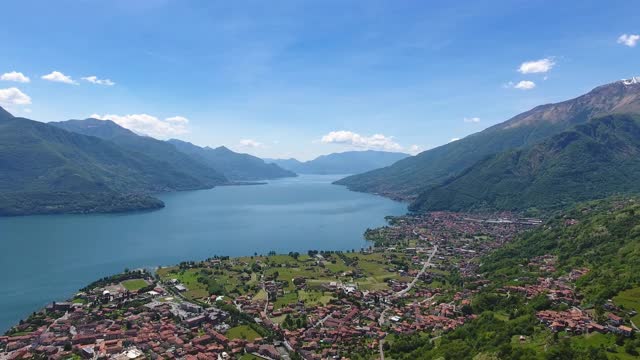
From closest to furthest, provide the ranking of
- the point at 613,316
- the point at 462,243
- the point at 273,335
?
the point at 613,316 < the point at 273,335 < the point at 462,243

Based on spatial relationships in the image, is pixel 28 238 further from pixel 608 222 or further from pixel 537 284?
pixel 608 222

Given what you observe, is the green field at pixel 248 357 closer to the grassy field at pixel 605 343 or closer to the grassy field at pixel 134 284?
the grassy field at pixel 605 343

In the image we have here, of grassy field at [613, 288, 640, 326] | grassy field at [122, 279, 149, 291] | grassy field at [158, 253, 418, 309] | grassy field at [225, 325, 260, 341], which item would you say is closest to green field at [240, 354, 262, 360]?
grassy field at [225, 325, 260, 341]

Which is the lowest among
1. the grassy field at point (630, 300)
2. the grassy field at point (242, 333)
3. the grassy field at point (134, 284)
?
the grassy field at point (242, 333)

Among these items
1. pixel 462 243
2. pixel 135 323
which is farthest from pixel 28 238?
pixel 462 243

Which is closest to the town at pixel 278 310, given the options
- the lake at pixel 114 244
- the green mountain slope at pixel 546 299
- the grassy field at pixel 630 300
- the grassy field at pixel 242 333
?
the grassy field at pixel 242 333

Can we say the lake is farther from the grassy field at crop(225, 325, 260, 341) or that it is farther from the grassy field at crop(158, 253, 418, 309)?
the grassy field at crop(225, 325, 260, 341)
